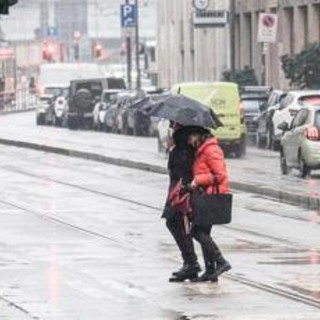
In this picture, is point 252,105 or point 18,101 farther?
point 18,101

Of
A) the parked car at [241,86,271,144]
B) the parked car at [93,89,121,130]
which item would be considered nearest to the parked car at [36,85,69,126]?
the parked car at [93,89,121,130]

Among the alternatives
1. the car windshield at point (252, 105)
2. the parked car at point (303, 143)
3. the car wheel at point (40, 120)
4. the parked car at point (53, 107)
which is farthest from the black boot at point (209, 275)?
the car wheel at point (40, 120)

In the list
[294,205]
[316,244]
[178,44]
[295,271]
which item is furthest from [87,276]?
[178,44]

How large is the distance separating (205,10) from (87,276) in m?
45.1

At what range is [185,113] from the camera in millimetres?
14688

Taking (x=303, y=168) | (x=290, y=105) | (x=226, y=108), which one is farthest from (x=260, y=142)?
(x=303, y=168)

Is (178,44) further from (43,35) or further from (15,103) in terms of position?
(43,35)

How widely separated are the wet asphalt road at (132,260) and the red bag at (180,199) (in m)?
0.73

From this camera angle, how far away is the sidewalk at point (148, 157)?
26.9 m

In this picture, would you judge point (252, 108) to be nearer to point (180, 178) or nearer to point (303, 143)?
point (303, 143)

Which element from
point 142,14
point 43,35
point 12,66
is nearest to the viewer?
point 12,66

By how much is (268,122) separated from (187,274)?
27322mm

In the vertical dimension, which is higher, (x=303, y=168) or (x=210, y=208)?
(x=210, y=208)

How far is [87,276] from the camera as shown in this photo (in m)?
15.4
